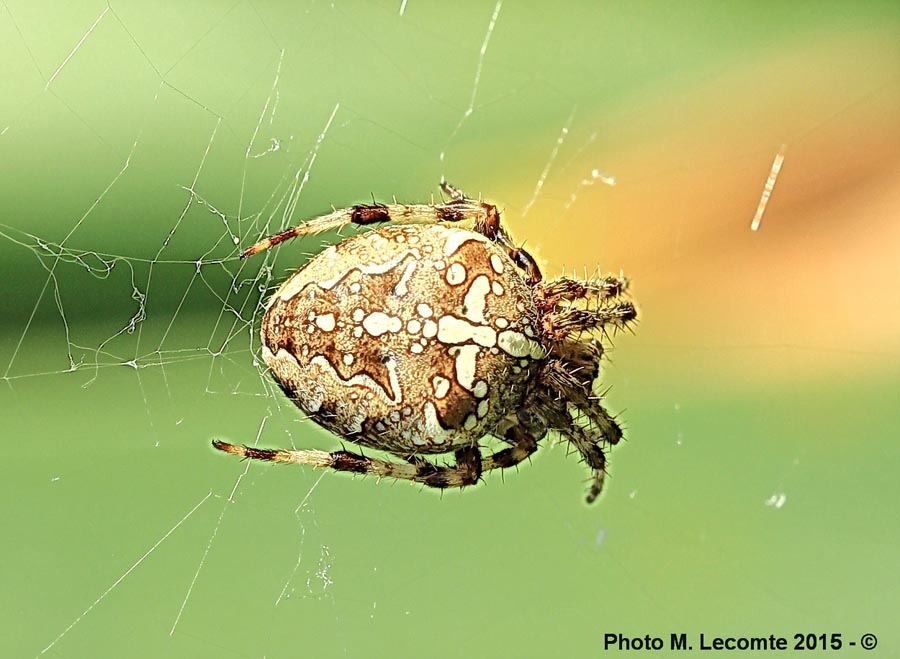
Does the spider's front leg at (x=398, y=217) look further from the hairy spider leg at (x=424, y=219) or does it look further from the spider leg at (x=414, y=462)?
the spider leg at (x=414, y=462)

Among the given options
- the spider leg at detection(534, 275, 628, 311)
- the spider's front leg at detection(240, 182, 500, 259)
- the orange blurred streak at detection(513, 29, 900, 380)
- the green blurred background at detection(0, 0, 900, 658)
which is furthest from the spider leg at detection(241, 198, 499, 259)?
the orange blurred streak at detection(513, 29, 900, 380)

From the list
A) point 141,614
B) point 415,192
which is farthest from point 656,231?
point 141,614

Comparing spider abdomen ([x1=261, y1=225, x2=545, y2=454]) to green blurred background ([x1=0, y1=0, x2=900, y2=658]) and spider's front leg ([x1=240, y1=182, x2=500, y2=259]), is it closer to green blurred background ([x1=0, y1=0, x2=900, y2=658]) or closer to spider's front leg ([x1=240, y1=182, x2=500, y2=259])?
spider's front leg ([x1=240, y1=182, x2=500, y2=259])

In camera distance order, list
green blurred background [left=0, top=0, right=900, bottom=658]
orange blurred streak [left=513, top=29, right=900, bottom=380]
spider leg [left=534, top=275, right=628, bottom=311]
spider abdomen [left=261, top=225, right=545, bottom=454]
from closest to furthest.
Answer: spider abdomen [left=261, top=225, right=545, bottom=454] → spider leg [left=534, top=275, right=628, bottom=311] → green blurred background [left=0, top=0, right=900, bottom=658] → orange blurred streak [left=513, top=29, right=900, bottom=380]

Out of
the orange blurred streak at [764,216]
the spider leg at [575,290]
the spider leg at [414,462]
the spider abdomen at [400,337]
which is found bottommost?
the spider leg at [414,462]

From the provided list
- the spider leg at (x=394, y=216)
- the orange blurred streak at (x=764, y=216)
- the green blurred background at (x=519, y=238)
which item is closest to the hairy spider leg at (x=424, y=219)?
the spider leg at (x=394, y=216)

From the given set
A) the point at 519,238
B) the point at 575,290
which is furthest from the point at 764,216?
the point at 575,290

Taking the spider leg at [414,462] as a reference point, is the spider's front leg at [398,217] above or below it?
above
